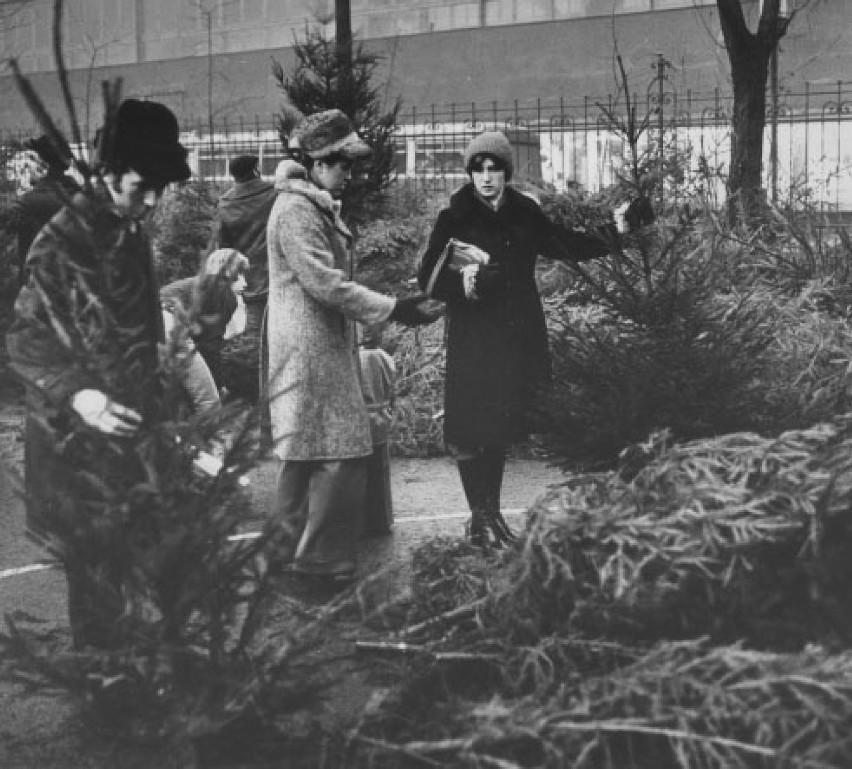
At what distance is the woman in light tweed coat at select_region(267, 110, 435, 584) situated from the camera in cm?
Answer: 595

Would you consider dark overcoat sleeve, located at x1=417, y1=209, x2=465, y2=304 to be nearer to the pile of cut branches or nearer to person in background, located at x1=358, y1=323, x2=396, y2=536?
person in background, located at x1=358, y1=323, x2=396, y2=536

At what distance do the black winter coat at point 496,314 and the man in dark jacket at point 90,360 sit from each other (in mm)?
2555

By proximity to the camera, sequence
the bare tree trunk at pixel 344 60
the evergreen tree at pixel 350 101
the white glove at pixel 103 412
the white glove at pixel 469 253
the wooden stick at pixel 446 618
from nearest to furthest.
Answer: the white glove at pixel 103 412
the wooden stick at pixel 446 618
the white glove at pixel 469 253
the evergreen tree at pixel 350 101
the bare tree trunk at pixel 344 60

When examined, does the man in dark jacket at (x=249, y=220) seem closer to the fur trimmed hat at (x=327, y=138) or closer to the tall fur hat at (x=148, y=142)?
the fur trimmed hat at (x=327, y=138)

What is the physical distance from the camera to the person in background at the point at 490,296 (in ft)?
21.3

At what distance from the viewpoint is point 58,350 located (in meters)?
3.74

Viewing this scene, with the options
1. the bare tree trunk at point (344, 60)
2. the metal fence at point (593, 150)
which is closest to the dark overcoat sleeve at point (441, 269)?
the metal fence at point (593, 150)

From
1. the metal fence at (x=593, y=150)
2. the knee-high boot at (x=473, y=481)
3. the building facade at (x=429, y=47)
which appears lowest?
the knee-high boot at (x=473, y=481)

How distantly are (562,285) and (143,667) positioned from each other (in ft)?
24.2

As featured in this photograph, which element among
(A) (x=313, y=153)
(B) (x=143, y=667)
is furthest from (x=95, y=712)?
(A) (x=313, y=153)

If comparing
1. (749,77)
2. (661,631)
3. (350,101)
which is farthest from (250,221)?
(661,631)

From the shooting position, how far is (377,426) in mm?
7129

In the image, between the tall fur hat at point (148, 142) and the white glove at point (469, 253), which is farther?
the white glove at point (469, 253)

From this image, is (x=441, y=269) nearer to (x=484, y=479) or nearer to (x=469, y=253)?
(x=469, y=253)
